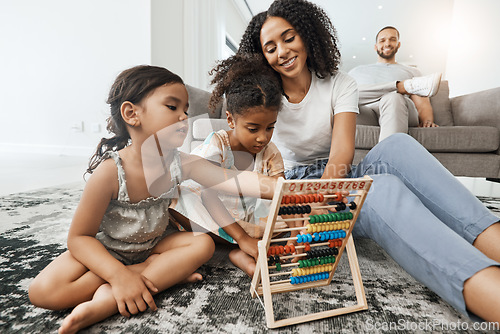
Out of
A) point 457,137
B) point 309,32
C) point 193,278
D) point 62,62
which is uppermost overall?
point 62,62

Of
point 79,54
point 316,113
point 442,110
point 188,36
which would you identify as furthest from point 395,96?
point 79,54

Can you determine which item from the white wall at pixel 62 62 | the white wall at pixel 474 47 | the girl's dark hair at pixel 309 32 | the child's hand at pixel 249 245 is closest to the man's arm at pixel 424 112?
the girl's dark hair at pixel 309 32

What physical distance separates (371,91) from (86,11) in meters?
3.34

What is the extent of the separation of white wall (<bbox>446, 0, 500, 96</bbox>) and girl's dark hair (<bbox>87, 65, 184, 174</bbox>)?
175 inches

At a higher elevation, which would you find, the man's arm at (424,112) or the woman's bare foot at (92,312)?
the man's arm at (424,112)

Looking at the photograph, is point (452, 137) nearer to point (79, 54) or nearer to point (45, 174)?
point (45, 174)

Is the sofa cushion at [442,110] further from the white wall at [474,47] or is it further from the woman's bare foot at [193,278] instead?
the woman's bare foot at [193,278]

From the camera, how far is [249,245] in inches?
36.2

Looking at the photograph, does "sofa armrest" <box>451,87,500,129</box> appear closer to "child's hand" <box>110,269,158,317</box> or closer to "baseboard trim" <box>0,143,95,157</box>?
"child's hand" <box>110,269,158,317</box>

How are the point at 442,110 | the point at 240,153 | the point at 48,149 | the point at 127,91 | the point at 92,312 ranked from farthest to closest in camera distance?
the point at 48,149 → the point at 442,110 → the point at 240,153 → the point at 127,91 → the point at 92,312

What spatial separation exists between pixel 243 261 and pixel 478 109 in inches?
98.6

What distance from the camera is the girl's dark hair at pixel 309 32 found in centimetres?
110

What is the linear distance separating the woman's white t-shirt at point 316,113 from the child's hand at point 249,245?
46 centimetres

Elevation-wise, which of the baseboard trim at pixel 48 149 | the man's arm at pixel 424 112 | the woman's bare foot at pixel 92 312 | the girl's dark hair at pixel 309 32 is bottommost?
the baseboard trim at pixel 48 149
